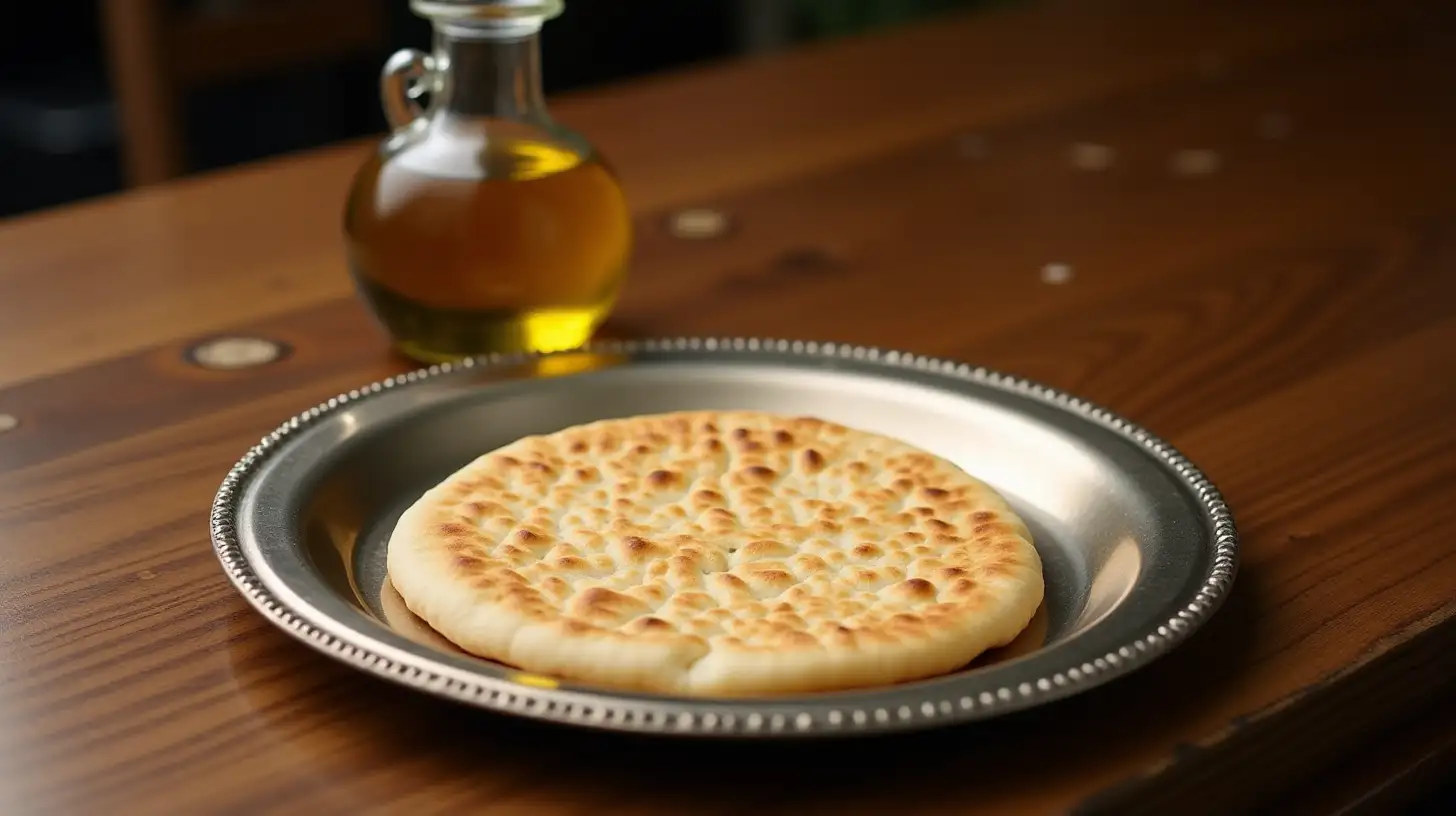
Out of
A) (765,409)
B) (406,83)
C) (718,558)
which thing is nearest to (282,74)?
(406,83)

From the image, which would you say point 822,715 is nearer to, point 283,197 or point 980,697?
point 980,697

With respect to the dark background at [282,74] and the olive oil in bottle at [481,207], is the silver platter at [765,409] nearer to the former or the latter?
the olive oil in bottle at [481,207]

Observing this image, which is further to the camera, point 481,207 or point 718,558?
point 481,207

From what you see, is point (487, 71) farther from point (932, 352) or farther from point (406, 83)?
point (932, 352)

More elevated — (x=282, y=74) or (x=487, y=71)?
(x=487, y=71)

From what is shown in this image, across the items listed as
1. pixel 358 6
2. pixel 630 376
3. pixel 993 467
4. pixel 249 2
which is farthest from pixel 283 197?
pixel 249 2

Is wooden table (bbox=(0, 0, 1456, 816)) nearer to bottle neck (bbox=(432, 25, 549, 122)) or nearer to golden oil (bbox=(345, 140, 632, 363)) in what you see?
golden oil (bbox=(345, 140, 632, 363))

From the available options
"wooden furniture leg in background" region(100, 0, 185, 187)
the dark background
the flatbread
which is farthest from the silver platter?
the dark background

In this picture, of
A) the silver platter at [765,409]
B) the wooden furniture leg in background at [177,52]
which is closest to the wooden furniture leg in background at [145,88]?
the wooden furniture leg in background at [177,52]
